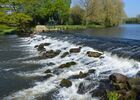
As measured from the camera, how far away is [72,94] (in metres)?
14.1

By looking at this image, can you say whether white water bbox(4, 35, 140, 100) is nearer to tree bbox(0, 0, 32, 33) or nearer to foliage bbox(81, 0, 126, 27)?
tree bbox(0, 0, 32, 33)

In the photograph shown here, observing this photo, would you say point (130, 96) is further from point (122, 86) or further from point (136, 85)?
point (136, 85)

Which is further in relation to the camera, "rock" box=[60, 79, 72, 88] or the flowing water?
"rock" box=[60, 79, 72, 88]

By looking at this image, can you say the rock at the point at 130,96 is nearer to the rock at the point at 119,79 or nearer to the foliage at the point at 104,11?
the rock at the point at 119,79

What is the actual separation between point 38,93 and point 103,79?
339 cm

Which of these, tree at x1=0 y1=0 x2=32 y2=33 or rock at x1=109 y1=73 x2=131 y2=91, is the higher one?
tree at x1=0 y1=0 x2=32 y2=33

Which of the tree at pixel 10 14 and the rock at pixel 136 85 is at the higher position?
the tree at pixel 10 14

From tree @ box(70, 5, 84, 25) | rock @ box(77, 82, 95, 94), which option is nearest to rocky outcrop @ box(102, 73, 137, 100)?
rock @ box(77, 82, 95, 94)

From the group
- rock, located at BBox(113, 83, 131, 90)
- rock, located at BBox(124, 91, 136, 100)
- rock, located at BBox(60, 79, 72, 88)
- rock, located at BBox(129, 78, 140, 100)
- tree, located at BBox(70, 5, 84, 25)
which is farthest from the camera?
tree, located at BBox(70, 5, 84, 25)

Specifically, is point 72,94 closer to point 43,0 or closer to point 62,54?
point 62,54

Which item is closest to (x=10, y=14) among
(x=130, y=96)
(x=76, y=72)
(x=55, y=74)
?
(x=55, y=74)

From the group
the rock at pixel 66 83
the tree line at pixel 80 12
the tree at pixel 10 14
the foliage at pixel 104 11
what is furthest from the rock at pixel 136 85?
the foliage at pixel 104 11

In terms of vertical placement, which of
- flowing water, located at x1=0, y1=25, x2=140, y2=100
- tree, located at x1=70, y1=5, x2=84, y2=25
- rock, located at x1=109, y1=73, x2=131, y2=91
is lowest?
flowing water, located at x1=0, y1=25, x2=140, y2=100

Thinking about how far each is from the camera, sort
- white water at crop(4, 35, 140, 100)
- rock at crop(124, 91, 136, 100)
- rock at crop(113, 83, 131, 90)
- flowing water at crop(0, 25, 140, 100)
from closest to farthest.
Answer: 1. rock at crop(124, 91, 136, 100)
2. rock at crop(113, 83, 131, 90)
3. white water at crop(4, 35, 140, 100)
4. flowing water at crop(0, 25, 140, 100)
